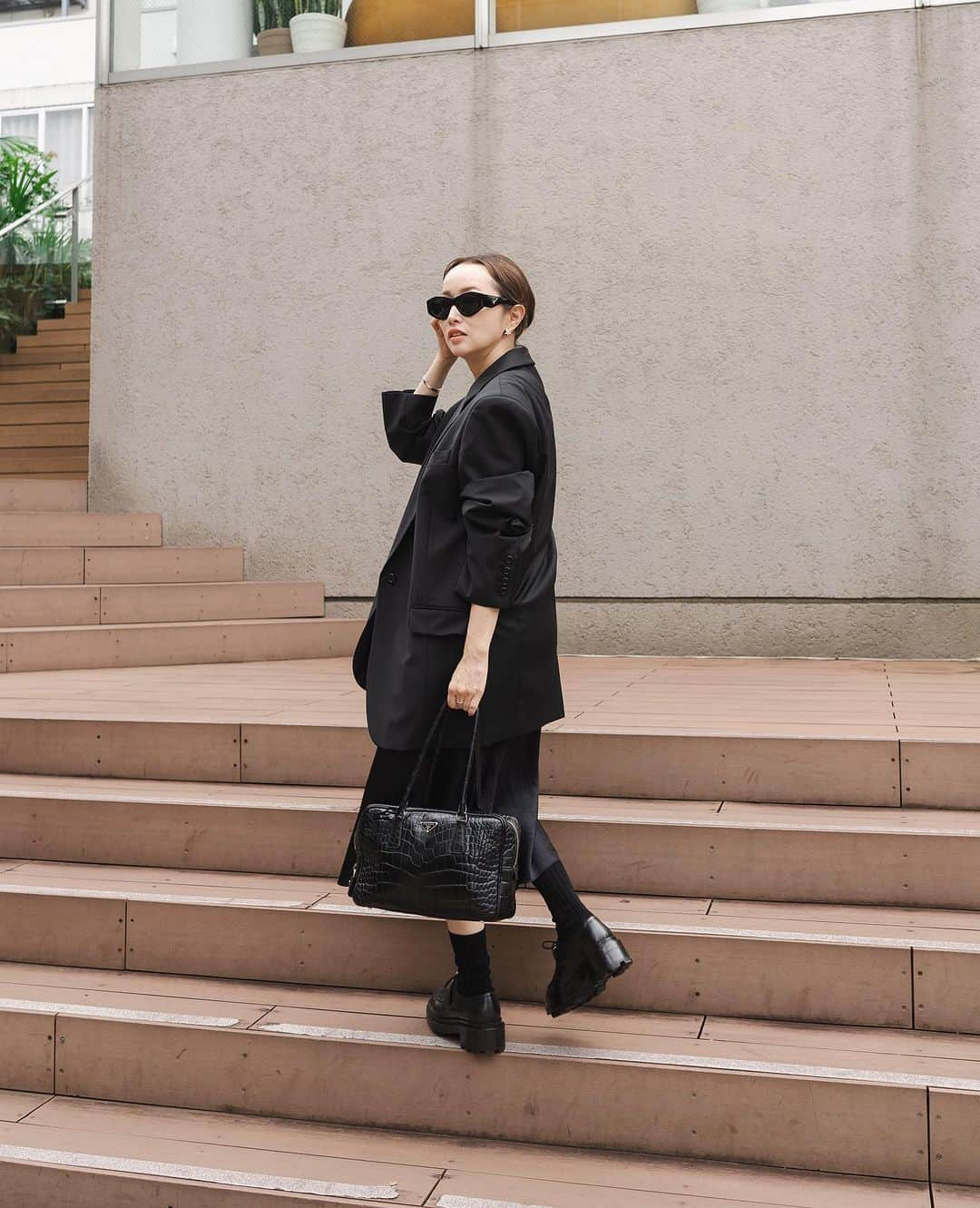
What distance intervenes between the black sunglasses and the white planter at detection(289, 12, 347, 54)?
4.82 m

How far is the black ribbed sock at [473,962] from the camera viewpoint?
2.60 m

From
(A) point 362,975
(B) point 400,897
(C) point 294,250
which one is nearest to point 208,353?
(C) point 294,250

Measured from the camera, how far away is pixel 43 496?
6863 millimetres

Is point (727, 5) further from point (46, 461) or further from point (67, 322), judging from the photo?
point (67, 322)

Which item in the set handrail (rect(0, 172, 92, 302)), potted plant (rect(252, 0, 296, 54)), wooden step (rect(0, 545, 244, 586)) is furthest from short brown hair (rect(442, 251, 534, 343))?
handrail (rect(0, 172, 92, 302))

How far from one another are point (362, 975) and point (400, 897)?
2.39 feet

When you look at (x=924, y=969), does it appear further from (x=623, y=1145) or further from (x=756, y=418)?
(x=756, y=418)

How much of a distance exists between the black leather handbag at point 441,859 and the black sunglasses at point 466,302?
0.79m

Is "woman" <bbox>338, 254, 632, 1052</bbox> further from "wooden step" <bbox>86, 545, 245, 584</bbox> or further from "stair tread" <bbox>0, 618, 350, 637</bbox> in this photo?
"wooden step" <bbox>86, 545, 245, 584</bbox>

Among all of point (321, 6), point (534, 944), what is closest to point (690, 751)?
point (534, 944)

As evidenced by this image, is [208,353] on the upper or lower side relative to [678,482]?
upper

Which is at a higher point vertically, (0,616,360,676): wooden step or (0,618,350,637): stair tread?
(0,618,350,637): stair tread

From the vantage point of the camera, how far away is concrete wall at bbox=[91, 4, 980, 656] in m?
5.89

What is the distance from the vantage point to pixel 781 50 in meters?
6.02
